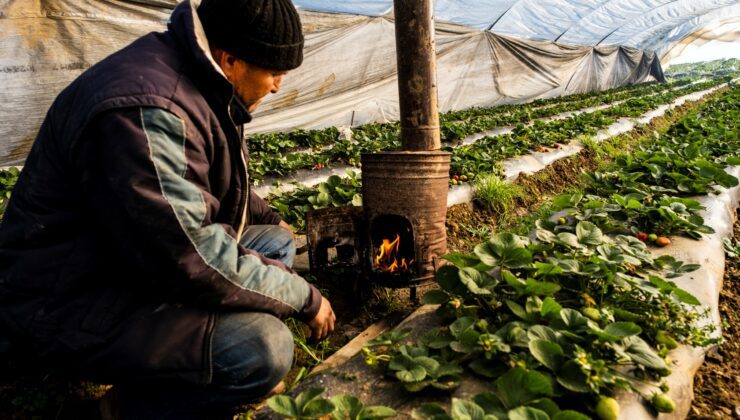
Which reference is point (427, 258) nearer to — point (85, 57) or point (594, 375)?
point (594, 375)

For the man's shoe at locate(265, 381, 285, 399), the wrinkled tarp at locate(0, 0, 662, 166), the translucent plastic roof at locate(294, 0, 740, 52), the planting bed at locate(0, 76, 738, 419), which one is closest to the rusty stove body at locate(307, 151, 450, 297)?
the planting bed at locate(0, 76, 738, 419)

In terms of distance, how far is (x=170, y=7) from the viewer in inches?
305

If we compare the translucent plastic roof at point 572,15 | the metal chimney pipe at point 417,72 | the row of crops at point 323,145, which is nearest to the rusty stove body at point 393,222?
the metal chimney pipe at point 417,72

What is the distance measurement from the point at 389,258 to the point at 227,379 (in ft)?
4.56

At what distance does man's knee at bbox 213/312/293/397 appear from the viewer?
5.30ft

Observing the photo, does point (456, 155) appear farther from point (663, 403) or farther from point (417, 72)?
point (663, 403)

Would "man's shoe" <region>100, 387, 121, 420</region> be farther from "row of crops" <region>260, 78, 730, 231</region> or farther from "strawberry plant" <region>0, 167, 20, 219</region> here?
"strawberry plant" <region>0, 167, 20, 219</region>

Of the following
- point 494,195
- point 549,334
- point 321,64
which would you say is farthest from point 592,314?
point 321,64

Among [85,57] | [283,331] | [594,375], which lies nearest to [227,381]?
[283,331]

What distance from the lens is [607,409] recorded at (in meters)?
1.44

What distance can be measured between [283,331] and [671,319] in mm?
1609

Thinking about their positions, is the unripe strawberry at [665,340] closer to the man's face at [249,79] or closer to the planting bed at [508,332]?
the planting bed at [508,332]

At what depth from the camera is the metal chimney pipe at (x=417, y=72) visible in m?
2.89

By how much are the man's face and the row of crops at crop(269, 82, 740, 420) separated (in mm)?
1123
